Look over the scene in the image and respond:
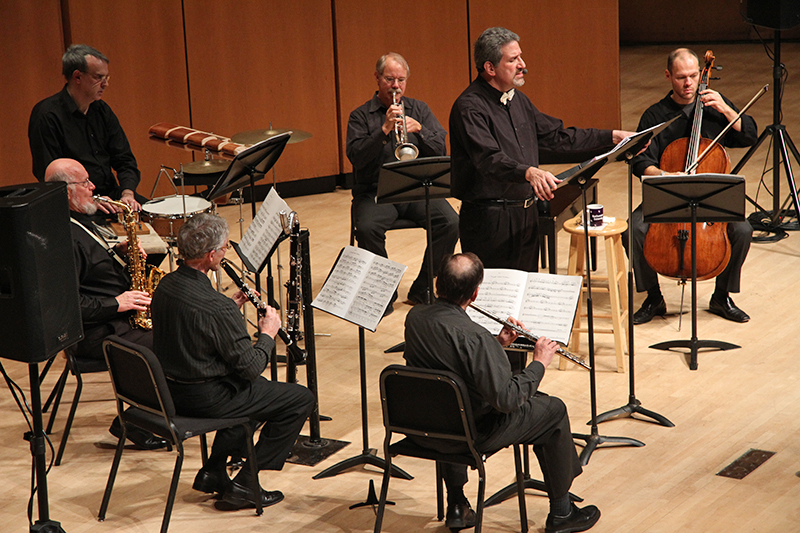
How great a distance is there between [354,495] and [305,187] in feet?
17.9

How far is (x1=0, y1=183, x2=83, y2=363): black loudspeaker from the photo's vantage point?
10.8 feet

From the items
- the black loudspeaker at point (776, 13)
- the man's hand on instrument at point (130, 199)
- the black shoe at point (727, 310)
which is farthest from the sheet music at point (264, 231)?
the black loudspeaker at point (776, 13)

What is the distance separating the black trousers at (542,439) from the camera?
11.6ft

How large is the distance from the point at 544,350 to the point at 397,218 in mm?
2728

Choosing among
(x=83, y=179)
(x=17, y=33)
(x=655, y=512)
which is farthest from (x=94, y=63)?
(x=655, y=512)

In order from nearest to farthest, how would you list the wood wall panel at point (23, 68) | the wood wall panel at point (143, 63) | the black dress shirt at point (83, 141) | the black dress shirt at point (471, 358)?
the black dress shirt at point (471, 358)
the black dress shirt at point (83, 141)
the wood wall panel at point (23, 68)
the wood wall panel at point (143, 63)

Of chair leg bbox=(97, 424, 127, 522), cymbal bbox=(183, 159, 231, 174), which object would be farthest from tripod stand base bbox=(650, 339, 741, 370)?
cymbal bbox=(183, 159, 231, 174)

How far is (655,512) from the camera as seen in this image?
12.7ft

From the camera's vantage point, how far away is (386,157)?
20.2 ft

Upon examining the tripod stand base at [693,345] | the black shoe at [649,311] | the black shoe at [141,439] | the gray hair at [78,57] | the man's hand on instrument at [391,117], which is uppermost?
the gray hair at [78,57]

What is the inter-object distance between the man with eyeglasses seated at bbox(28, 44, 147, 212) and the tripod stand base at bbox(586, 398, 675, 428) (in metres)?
3.01

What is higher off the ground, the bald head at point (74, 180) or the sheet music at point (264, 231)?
the bald head at point (74, 180)

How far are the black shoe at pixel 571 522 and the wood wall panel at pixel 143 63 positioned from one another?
580 centimetres

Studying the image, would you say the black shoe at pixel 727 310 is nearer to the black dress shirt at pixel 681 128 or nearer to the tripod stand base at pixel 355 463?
the black dress shirt at pixel 681 128
